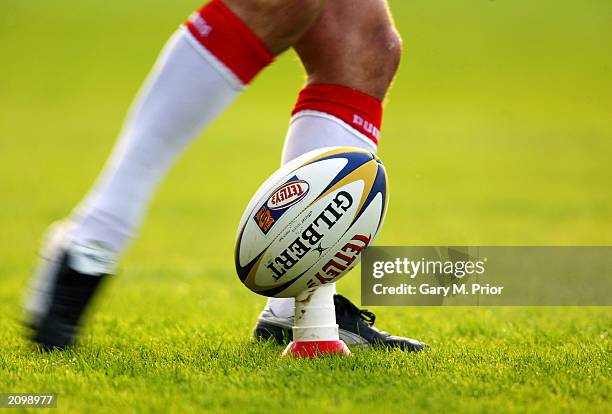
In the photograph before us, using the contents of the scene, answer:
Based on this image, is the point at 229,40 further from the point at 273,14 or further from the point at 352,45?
the point at 352,45

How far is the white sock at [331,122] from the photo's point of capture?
286 cm

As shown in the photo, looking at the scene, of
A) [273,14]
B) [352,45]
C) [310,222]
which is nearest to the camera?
[273,14]

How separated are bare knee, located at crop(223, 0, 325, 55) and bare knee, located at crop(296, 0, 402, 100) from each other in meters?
0.49

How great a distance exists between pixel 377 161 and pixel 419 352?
0.60 m

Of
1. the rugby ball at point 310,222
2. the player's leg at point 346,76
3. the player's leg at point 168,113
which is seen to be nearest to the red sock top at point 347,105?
the player's leg at point 346,76

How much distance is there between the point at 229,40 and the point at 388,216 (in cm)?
634

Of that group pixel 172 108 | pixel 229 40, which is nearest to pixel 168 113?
pixel 172 108

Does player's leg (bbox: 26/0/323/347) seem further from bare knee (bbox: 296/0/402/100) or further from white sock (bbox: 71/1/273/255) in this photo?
bare knee (bbox: 296/0/402/100)

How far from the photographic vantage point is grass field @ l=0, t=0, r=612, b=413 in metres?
2.29

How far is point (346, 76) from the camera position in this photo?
2.87m

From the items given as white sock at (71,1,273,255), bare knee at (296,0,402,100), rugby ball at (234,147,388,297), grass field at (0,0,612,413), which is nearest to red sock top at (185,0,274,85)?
white sock at (71,1,273,255)

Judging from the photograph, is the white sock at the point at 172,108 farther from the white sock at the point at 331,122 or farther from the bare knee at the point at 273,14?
the white sock at the point at 331,122

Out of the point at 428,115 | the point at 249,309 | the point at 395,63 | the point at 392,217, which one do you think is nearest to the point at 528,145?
the point at 428,115

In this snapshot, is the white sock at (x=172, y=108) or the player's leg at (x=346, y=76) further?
the player's leg at (x=346, y=76)
